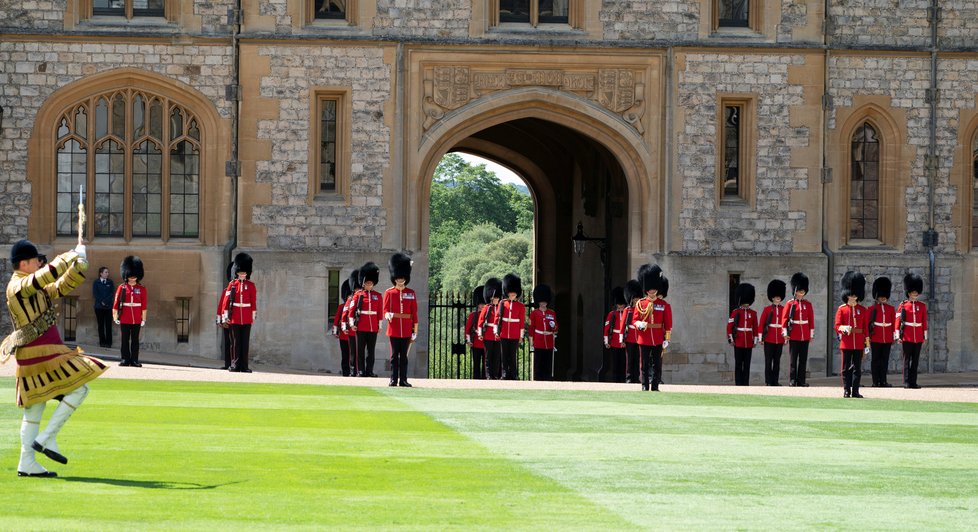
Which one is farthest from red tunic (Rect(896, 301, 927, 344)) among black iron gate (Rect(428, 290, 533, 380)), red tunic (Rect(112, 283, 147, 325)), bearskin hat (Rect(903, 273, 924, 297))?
red tunic (Rect(112, 283, 147, 325))

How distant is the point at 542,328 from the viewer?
22.4 meters

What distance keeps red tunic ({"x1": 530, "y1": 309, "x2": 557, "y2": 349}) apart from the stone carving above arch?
127 inches

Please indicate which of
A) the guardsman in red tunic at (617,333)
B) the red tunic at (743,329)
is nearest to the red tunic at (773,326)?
the red tunic at (743,329)

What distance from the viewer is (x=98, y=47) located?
2312 cm

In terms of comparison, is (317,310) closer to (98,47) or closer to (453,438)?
(98,47)

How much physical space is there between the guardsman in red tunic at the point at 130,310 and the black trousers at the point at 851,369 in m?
8.34

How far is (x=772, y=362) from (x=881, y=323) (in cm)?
155

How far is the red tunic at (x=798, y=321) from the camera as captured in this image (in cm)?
2081

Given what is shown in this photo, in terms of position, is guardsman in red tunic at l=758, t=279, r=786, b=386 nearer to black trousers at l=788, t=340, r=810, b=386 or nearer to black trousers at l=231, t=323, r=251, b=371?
black trousers at l=788, t=340, r=810, b=386

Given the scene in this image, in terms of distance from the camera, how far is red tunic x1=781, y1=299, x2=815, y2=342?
819 inches

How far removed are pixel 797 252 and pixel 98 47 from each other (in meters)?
10.5

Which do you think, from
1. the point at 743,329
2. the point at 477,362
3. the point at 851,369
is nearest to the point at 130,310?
the point at 477,362

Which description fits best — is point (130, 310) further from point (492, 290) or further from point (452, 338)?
point (452, 338)

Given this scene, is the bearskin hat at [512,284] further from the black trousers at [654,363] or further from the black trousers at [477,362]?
the black trousers at [654,363]
